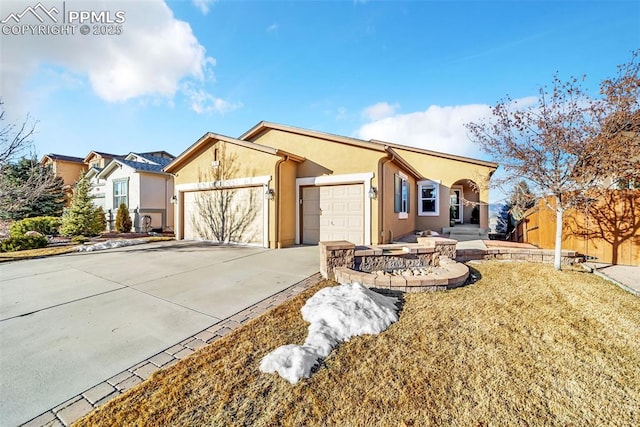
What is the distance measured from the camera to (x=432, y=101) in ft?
37.0

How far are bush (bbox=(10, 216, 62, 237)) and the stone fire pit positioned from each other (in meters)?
15.6

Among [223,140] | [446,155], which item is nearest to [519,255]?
[446,155]

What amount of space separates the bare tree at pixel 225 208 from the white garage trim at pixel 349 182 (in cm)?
165

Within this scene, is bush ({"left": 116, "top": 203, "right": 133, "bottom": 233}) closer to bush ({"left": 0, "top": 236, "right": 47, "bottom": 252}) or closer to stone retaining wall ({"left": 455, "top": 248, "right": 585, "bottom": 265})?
bush ({"left": 0, "top": 236, "right": 47, "bottom": 252})

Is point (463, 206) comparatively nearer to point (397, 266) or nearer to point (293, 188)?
point (293, 188)

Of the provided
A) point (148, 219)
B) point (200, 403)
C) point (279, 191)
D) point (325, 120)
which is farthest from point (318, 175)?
point (148, 219)

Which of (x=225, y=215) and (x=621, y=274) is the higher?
(x=225, y=215)

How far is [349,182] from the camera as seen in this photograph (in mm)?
8781

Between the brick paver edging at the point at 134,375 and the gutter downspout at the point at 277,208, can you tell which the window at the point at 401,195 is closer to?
the gutter downspout at the point at 277,208

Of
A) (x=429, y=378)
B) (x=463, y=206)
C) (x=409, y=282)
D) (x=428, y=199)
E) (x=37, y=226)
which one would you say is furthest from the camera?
(x=463, y=206)

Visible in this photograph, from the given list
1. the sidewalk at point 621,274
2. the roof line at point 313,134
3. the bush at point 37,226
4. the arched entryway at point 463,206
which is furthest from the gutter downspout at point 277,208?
the bush at point 37,226

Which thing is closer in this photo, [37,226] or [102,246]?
[102,246]

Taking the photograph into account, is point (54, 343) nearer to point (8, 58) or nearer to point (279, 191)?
point (279, 191)

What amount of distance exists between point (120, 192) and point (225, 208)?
12.0 metres
